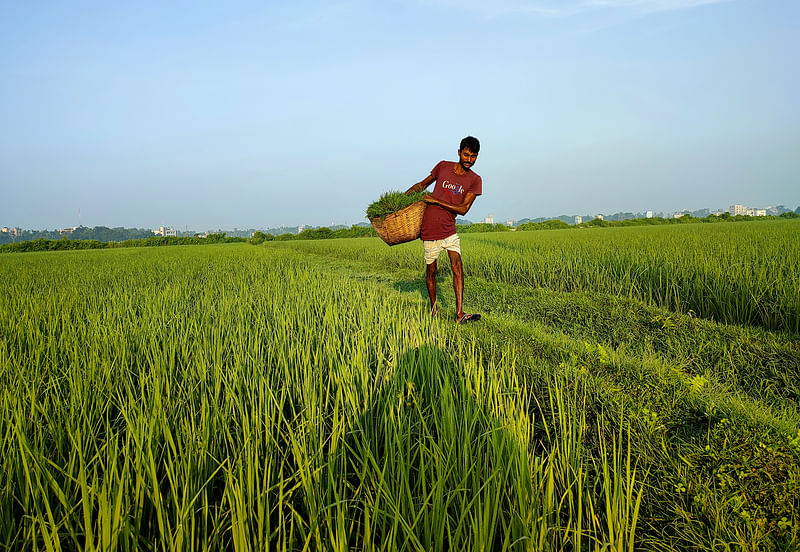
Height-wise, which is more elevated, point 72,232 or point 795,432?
point 72,232

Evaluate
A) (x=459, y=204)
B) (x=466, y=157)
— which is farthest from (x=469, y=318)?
(x=466, y=157)

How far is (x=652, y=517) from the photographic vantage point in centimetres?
134

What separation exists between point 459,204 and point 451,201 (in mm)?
83

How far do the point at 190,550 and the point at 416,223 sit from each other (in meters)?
3.48

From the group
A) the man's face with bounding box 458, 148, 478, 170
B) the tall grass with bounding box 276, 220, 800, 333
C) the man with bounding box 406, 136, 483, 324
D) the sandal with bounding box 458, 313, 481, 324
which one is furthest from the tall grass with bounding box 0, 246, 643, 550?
the tall grass with bounding box 276, 220, 800, 333

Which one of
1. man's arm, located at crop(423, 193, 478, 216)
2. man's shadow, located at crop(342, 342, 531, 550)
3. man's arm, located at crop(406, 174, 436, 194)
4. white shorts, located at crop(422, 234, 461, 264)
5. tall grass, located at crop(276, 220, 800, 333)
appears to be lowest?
man's shadow, located at crop(342, 342, 531, 550)

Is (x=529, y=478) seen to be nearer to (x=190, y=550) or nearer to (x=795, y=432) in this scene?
(x=190, y=550)

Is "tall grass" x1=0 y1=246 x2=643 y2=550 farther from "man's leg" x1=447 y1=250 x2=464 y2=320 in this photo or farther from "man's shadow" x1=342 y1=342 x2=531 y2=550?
"man's leg" x1=447 y1=250 x2=464 y2=320

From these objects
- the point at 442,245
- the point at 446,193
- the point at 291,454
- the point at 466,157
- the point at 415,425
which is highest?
the point at 466,157

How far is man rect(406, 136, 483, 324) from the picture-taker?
3816 millimetres

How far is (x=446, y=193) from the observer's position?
156 inches

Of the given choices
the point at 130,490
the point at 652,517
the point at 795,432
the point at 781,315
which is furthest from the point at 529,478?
the point at 781,315

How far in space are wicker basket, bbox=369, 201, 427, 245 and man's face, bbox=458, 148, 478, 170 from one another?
0.55m

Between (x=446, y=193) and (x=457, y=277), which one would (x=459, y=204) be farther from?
(x=457, y=277)
